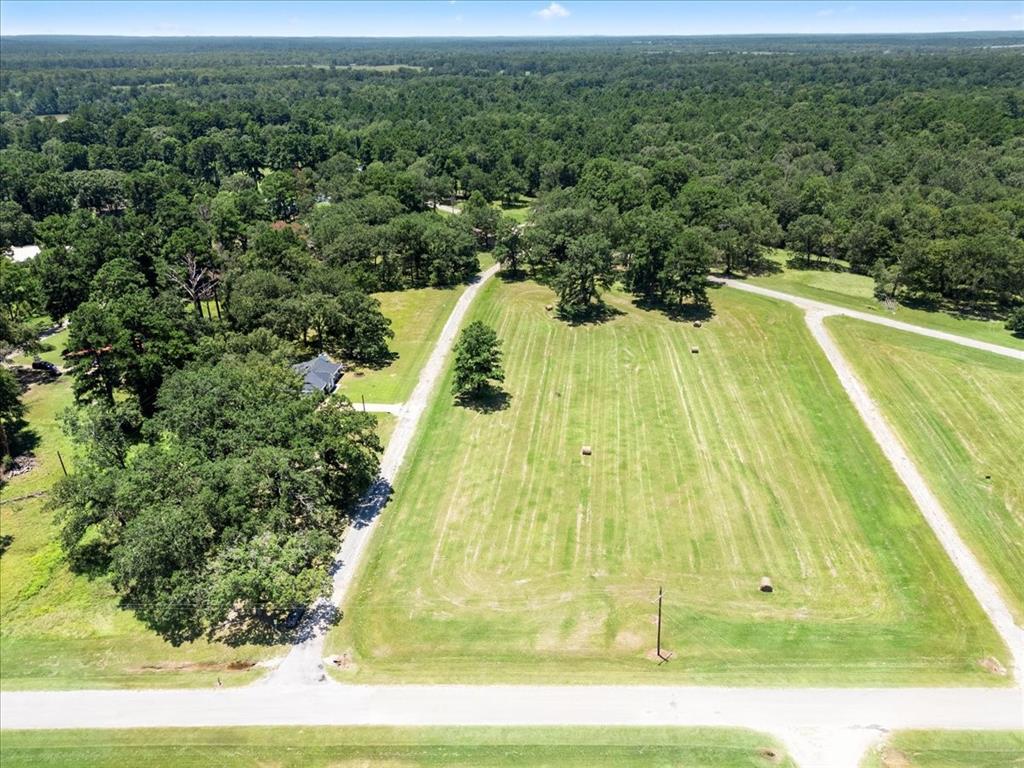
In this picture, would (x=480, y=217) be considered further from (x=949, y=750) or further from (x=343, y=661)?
(x=949, y=750)

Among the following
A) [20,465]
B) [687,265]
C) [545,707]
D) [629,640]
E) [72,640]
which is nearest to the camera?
[545,707]

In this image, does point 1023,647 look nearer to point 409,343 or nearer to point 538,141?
point 409,343

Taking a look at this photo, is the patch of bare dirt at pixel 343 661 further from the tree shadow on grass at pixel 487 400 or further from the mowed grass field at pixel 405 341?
the mowed grass field at pixel 405 341

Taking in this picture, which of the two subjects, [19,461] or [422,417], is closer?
[19,461]

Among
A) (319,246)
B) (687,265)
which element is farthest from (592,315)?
(319,246)

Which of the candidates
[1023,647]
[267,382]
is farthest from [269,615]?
[1023,647]

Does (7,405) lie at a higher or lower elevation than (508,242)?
lower

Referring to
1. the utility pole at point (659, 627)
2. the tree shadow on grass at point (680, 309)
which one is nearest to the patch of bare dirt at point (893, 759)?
the utility pole at point (659, 627)

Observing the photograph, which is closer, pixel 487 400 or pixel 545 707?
pixel 545 707
